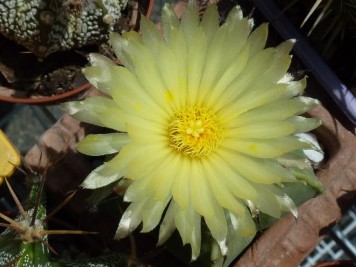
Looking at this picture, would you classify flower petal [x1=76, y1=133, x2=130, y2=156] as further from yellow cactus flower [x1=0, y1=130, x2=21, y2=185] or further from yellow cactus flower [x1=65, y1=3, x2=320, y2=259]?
yellow cactus flower [x1=0, y1=130, x2=21, y2=185]

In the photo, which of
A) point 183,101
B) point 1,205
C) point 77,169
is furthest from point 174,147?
point 1,205

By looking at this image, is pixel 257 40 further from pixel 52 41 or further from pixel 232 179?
pixel 52 41

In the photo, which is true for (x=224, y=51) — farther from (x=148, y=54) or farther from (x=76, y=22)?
(x=76, y=22)

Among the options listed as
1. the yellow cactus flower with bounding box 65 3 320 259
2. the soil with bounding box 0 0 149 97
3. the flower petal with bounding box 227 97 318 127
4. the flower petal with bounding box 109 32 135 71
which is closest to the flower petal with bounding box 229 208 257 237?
the yellow cactus flower with bounding box 65 3 320 259

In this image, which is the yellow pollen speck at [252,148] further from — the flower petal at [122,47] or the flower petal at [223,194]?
the flower petal at [122,47]

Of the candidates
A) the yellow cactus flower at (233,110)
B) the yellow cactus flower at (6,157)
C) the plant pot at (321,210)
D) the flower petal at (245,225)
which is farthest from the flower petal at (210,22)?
the yellow cactus flower at (6,157)

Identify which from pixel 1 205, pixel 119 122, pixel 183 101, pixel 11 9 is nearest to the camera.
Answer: pixel 119 122
